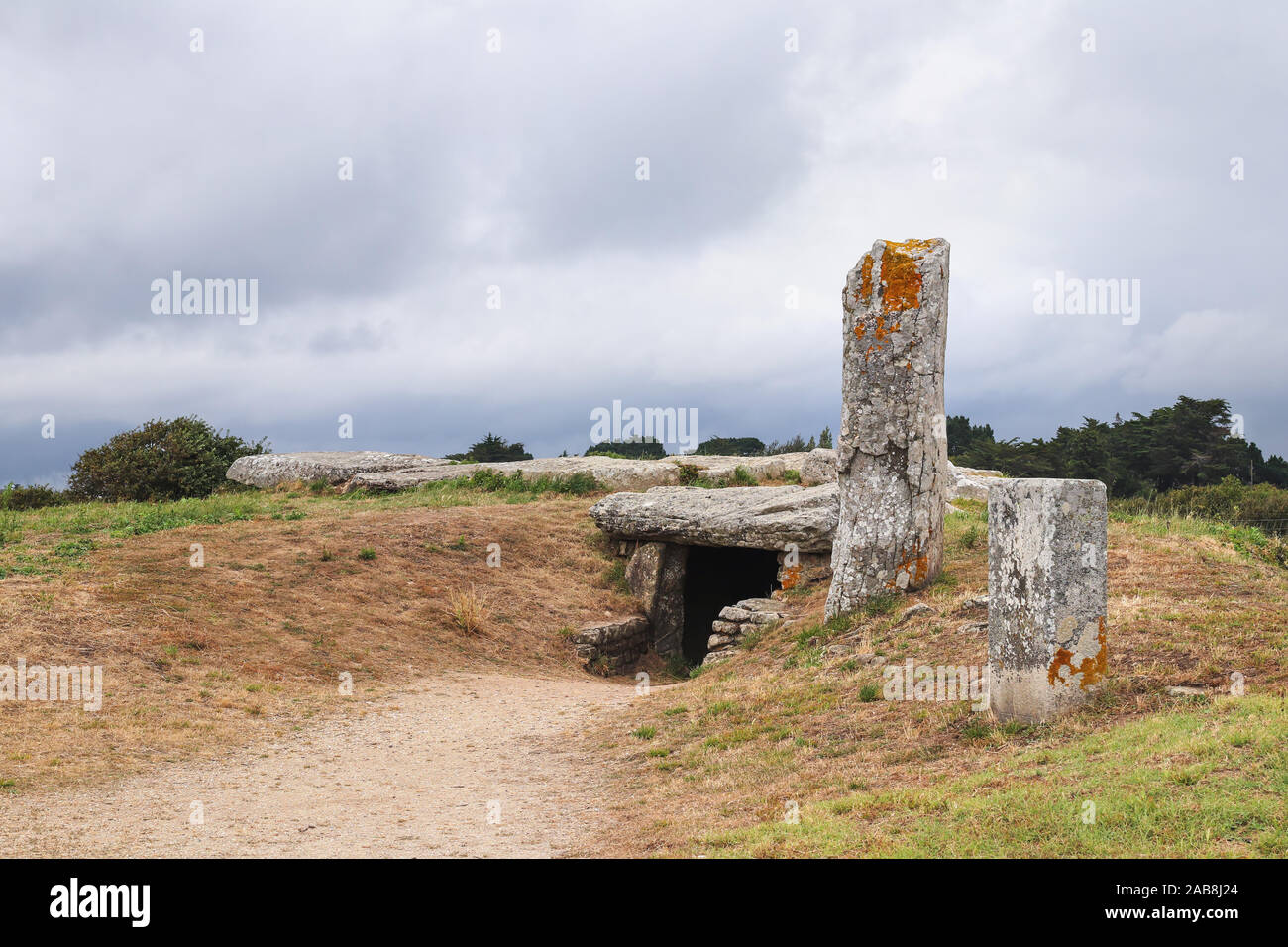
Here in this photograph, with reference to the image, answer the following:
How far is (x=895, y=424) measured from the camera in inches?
497

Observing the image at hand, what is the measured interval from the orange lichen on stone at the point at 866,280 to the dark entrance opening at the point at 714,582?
24.3 feet

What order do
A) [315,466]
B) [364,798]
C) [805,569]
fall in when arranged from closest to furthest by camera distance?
[364,798]
[805,569]
[315,466]

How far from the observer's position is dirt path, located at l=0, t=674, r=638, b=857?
711 cm

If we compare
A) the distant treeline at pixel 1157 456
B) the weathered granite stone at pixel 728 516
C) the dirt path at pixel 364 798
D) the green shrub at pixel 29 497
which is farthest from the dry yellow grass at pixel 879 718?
the distant treeline at pixel 1157 456

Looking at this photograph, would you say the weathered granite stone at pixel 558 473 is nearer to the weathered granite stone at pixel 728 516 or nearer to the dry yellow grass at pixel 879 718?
the weathered granite stone at pixel 728 516

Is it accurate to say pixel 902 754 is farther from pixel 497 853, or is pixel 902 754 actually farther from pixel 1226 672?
pixel 497 853

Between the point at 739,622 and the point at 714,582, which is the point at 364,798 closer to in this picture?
the point at 739,622

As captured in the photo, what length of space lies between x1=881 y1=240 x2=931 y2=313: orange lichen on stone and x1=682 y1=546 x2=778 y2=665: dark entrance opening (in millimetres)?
7590

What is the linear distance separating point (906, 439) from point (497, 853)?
807 cm

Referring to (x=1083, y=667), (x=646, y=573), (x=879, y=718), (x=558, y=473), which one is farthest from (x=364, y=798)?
(x=558, y=473)

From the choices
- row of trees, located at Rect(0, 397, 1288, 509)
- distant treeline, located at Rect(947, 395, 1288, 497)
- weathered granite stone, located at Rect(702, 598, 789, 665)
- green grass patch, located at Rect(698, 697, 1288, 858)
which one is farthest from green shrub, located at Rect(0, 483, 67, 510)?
distant treeline, located at Rect(947, 395, 1288, 497)

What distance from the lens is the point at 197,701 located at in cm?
1118

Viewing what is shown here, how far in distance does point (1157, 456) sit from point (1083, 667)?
3500 centimetres
